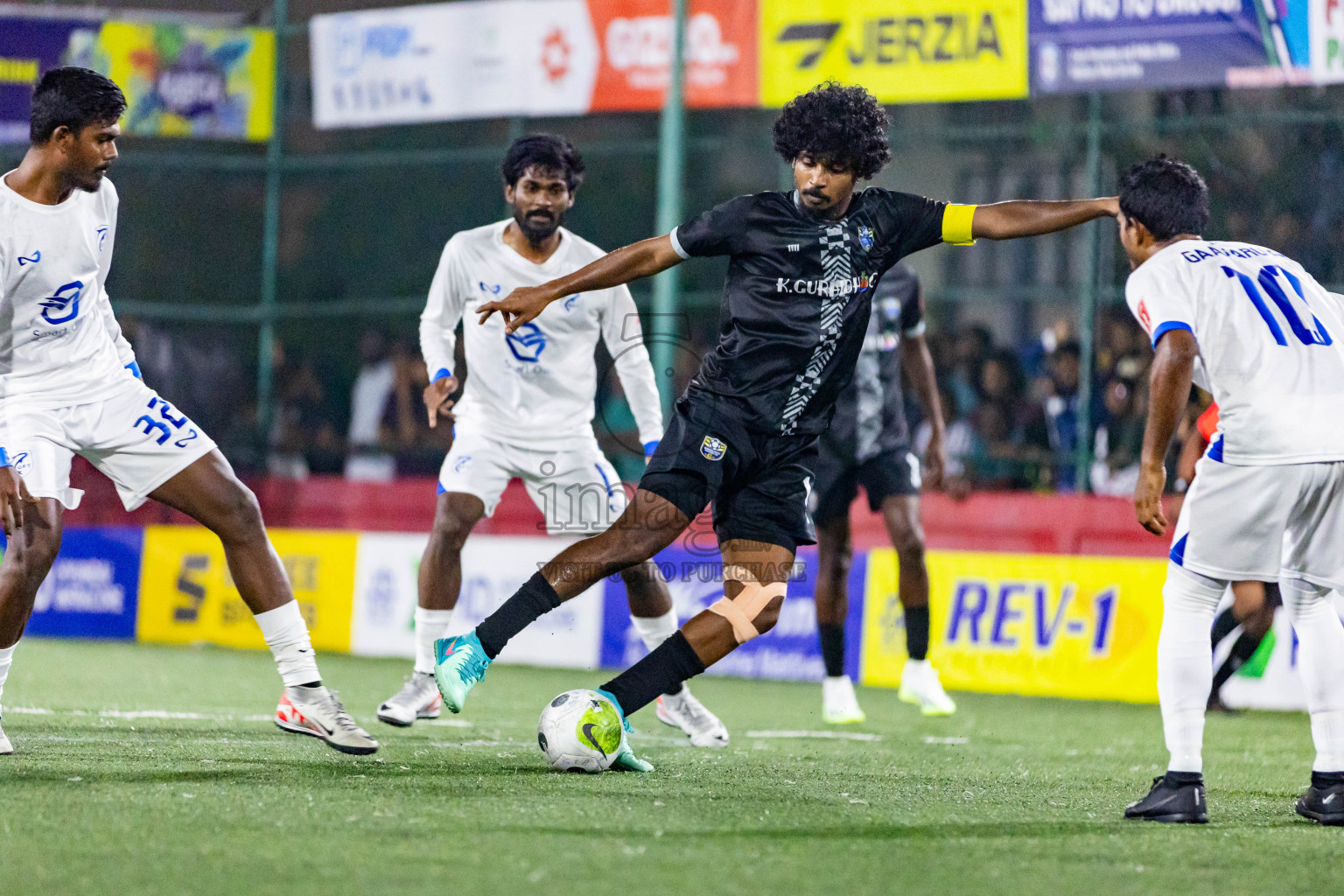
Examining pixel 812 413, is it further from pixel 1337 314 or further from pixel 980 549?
pixel 980 549

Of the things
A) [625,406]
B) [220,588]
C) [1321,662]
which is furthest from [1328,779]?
[625,406]

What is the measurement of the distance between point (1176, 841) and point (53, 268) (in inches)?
154

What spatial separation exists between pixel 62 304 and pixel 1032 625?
697cm

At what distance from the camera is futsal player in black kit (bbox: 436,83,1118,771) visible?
574cm

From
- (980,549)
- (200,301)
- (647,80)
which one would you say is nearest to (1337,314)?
(980,549)

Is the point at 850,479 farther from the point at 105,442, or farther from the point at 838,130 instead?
the point at 105,442

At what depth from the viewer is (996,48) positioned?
45.6ft

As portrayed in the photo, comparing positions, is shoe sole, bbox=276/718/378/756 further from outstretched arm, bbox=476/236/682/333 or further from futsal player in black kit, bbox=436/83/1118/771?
outstretched arm, bbox=476/236/682/333

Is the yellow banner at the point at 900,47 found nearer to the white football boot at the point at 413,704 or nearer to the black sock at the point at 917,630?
the black sock at the point at 917,630

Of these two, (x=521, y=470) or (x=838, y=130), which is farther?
(x=521, y=470)

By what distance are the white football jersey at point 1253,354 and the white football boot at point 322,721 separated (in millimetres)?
2931

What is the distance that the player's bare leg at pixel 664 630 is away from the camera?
720cm

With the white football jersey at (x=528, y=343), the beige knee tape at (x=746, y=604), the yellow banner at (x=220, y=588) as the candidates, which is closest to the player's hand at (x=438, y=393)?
the white football jersey at (x=528, y=343)

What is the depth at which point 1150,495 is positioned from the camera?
514 cm
